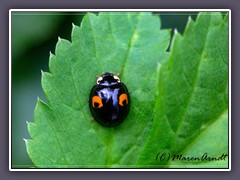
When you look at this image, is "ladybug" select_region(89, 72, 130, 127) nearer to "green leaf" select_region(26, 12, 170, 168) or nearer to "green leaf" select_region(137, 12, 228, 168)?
"green leaf" select_region(26, 12, 170, 168)

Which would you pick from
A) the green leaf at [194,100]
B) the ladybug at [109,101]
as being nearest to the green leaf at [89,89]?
the ladybug at [109,101]

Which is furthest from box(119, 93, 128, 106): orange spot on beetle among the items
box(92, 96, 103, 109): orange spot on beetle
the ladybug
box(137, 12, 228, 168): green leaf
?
box(137, 12, 228, 168): green leaf

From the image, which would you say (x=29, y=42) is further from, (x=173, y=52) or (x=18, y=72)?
(x=173, y=52)

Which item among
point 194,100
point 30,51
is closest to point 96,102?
point 194,100

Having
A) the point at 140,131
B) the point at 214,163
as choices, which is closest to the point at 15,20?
the point at 140,131

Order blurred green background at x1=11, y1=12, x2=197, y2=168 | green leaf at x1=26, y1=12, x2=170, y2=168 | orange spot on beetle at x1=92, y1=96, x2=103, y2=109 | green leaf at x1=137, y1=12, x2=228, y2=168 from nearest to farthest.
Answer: green leaf at x1=137, y1=12, x2=228, y2=168 → green leaf at x1=26, y1=12, x2=170, y2=168 → orange spot on beetle at x1=92, y1=96, x2=103, y2=109 → blurred green background at x1=11, y1=12, x2=197, y2=168

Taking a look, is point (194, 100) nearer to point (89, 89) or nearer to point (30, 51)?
point (89, 89)
